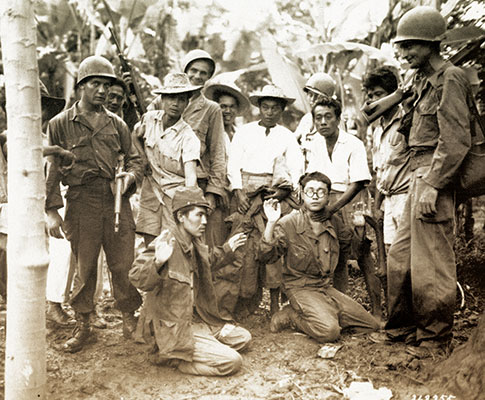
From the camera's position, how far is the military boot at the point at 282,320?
4.72 m

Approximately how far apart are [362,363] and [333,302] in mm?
859

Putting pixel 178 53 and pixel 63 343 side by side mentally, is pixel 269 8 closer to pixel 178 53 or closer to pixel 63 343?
pixel 178 53

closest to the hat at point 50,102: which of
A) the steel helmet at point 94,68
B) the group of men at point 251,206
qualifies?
the group of men at point 251,206

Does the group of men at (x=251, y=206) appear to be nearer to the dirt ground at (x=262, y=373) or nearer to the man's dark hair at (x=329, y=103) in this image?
the man's dark hair at (x=329, y=103)

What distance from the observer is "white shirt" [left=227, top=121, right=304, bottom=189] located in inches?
203

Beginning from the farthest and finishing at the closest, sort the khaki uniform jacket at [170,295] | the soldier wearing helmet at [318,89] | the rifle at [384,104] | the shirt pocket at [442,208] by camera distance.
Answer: the soldier wearing helmet at [318,89] → the rifle at [384,104] → the shirt pocket at [442,208] → the khaki uniform jacket at [170,295]

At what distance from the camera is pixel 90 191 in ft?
14.8

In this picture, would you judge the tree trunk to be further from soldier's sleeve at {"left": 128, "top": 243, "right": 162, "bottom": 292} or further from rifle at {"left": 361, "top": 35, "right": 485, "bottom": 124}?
soldier's sleeve at {"left": 128, "top": 243, "right": 162, "bottom": 292}

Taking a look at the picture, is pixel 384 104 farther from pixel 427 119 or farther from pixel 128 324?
pixel 128 324

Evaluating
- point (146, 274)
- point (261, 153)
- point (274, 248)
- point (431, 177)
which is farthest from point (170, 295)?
point (431, 177)

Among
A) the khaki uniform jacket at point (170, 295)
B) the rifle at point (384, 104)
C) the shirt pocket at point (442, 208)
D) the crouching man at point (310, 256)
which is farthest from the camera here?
the crouching man at point (310, 256)

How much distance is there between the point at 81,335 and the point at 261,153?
2.27 meters

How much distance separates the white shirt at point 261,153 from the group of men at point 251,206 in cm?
1

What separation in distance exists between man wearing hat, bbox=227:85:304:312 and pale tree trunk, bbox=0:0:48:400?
233cm
